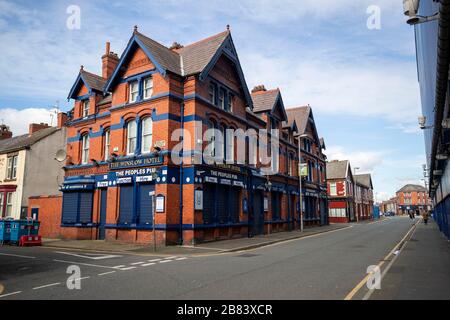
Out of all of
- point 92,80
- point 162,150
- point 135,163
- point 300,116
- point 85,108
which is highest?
point 300,116

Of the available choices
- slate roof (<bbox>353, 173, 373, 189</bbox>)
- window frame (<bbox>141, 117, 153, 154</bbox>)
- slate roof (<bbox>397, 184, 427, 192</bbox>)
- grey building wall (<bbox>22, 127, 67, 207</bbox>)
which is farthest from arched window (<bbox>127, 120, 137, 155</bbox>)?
slate roof (<bbox>397, 184, 427, 192</bbox>)

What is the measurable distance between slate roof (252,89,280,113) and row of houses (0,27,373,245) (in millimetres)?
100

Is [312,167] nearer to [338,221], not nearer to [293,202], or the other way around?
[293,202]

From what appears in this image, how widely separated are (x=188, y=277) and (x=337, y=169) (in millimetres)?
54015

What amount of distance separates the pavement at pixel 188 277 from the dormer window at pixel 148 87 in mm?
10331

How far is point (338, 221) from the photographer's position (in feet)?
181

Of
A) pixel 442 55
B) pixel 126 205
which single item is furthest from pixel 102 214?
pixel 442 55

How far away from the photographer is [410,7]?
23.3ft

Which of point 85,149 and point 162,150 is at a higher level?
point 85,149

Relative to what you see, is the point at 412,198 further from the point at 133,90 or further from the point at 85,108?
the point at 133,90

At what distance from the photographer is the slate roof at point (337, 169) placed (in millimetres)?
57781

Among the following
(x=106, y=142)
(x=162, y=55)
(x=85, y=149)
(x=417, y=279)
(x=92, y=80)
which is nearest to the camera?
(x=417, y=279)

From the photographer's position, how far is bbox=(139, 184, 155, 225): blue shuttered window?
63.5ft

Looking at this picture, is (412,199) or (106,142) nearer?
(106,142)
